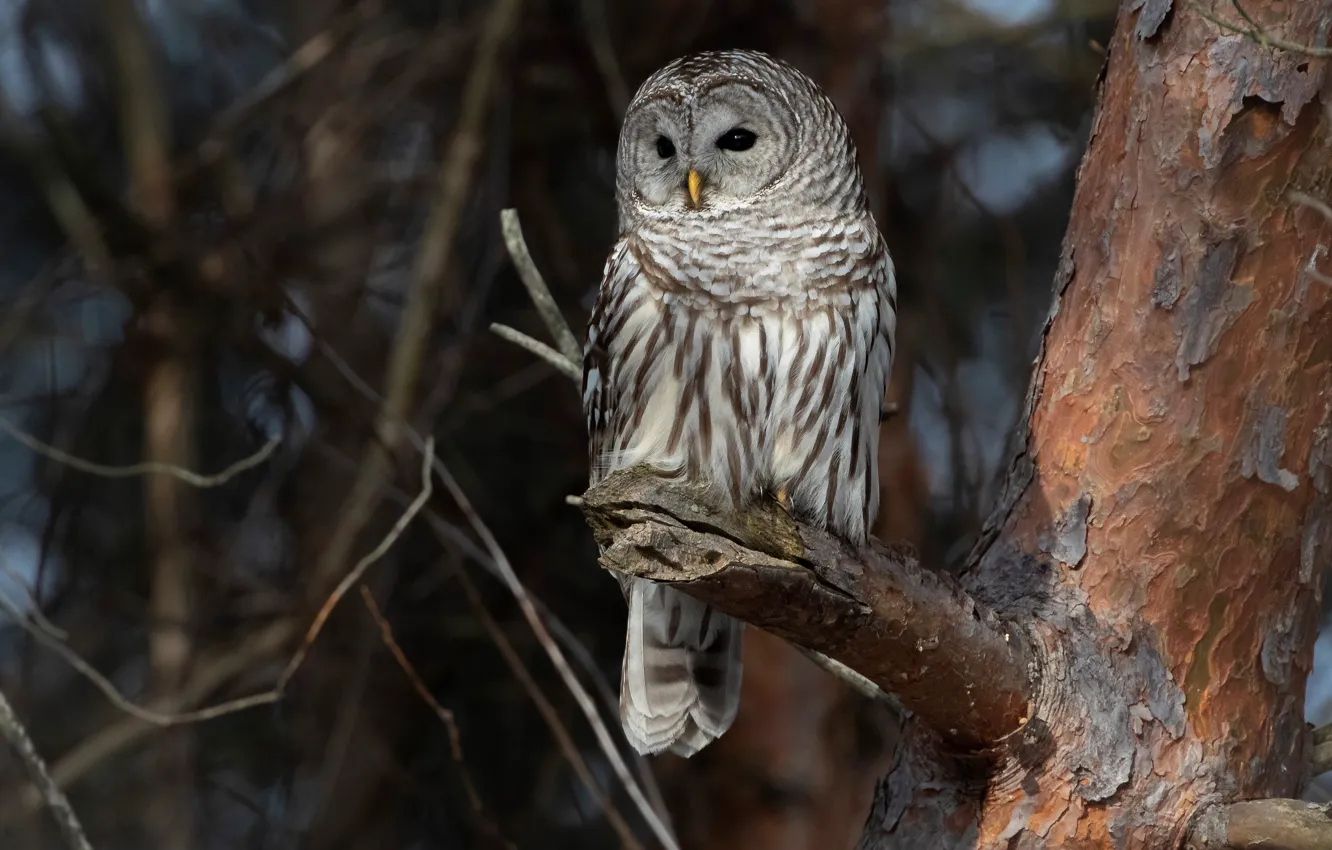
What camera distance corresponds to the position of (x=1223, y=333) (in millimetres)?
2551

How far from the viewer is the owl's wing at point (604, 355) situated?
3082 mm

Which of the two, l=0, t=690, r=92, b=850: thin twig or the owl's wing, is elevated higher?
the owl's wing

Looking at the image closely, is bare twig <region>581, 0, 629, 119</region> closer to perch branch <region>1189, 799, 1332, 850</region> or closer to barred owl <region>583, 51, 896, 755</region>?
barred owl <region>583, 51, 896, 755</region>

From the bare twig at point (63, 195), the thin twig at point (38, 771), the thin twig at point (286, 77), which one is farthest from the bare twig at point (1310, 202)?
the bare twig at point (63, 195)

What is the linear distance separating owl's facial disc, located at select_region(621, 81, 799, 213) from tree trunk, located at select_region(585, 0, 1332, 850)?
0.77 meters

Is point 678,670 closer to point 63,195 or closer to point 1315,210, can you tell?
point 1315,210

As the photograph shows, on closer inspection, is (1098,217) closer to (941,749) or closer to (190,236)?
(941,749)

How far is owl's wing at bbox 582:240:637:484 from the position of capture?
3082 millimetres

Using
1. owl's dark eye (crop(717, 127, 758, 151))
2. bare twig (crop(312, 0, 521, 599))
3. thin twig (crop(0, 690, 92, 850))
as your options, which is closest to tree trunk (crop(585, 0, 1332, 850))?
owl's dark eye (crop(717, 127, 758, 151))

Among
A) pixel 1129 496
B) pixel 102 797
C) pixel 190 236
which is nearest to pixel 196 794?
pixel 102 797

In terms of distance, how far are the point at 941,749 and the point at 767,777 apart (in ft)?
5.97

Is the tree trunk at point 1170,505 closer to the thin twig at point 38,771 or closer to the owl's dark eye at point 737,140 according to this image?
the owl's dark eye at point 737,140

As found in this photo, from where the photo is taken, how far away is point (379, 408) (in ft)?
12.8

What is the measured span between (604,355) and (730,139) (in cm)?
55
